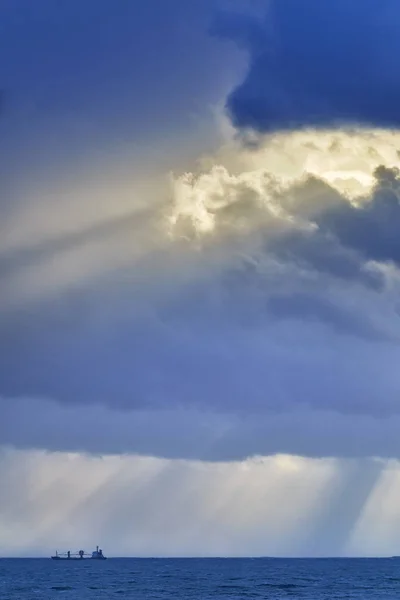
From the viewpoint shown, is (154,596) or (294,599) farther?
(154,596)

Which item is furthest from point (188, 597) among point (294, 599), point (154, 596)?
point (294, 599)

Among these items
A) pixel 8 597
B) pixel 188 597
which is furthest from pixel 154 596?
pixel 8 597

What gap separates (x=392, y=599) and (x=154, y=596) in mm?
38526

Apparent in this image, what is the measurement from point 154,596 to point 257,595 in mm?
16937

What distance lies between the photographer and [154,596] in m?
194

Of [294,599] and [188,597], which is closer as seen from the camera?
[294,599]

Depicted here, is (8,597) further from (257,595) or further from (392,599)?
(392,599)

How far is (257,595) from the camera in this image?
191250mm

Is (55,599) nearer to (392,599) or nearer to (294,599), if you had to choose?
(294,599)

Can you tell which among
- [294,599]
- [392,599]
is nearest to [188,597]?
[294,599]

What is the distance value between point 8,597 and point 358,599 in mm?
56231

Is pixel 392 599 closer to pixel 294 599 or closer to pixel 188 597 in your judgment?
pixel 294 599

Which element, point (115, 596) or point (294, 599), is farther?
point (115, 596)

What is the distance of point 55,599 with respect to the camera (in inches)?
7436
